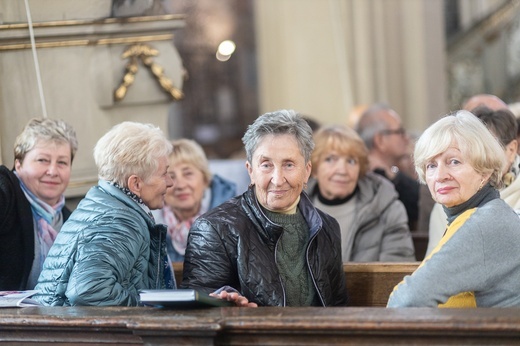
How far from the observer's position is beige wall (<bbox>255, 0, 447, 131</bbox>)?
10.8 meters

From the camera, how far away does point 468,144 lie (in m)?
3.72

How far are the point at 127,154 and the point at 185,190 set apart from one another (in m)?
1.49

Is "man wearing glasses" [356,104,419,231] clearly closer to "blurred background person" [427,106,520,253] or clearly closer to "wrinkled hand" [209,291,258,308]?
"blurred background person" [427,106,520,253]

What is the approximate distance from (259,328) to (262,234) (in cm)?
89

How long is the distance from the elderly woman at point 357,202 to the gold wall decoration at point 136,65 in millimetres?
915

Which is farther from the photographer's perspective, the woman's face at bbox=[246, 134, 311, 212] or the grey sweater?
the woman's face at bbox=[246, 134, 311, 212]

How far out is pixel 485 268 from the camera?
3.38 metres

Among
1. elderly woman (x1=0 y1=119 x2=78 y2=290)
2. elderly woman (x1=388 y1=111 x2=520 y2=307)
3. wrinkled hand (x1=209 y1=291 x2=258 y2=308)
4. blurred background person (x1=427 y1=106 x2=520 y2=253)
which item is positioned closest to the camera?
elderly woman (x1=388 y1=111 x2=520 y2=307)

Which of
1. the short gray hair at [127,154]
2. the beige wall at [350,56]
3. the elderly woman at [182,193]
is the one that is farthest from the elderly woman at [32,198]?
the beige wall at [350,56]

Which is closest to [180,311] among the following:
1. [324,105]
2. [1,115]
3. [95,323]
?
[95,323]

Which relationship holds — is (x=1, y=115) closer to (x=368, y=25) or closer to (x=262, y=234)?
(x=262, y=234)

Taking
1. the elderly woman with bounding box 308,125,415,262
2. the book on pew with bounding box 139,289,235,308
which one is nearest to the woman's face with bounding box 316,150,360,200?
the elderly woman with bounding box 308,125,415,262

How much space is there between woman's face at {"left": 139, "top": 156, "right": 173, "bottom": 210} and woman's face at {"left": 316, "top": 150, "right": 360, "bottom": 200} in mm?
1485

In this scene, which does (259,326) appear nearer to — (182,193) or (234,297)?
(234,297)
